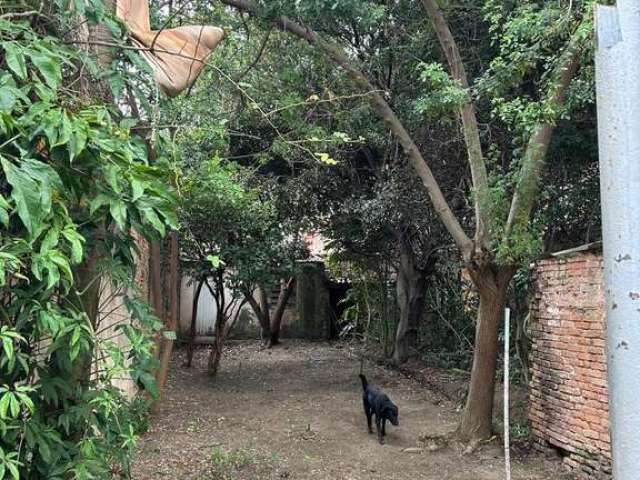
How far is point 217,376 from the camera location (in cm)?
1034

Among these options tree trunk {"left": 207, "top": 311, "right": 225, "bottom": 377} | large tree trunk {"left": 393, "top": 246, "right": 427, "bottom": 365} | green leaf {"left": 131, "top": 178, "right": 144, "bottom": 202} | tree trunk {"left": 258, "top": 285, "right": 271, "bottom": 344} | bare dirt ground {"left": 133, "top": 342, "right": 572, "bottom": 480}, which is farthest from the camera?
tree trunk {"left": 258, "top": 285, "right": 271, "bottom": 344}

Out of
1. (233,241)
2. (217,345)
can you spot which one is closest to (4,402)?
(233,241)

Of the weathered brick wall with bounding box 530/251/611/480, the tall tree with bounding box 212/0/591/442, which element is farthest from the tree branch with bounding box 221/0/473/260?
the weathered brick wall with bounding box 530/251/611/480

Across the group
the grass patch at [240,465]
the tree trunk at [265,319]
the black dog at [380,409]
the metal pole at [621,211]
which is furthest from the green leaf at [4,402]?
the tree trunk at [265,319]

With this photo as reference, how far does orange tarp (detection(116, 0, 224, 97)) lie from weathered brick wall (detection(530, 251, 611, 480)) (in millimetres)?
3622

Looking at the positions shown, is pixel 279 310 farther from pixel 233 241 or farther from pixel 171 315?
pixel 171 315

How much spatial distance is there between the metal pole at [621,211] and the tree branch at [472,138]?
4.05m

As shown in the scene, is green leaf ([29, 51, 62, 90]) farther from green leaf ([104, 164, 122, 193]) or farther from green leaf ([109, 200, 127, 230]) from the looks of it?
green leaf ([109, 200, 127, 230])

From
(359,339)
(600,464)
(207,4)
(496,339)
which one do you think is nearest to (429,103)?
(496,339)

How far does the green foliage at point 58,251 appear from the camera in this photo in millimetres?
1915

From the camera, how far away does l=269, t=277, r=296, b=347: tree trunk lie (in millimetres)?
13617

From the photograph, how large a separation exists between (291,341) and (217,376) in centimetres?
483

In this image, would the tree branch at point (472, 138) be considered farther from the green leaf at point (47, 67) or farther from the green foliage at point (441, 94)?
the green leaf at point (47, 67)

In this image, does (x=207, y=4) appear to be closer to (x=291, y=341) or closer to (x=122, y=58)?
(x=122, y=58)
